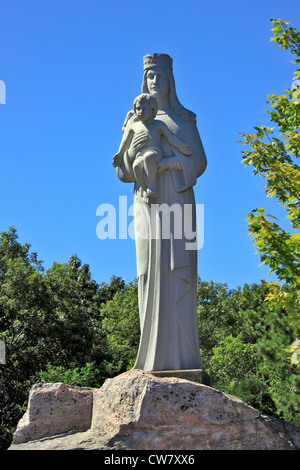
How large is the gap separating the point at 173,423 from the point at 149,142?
3533 mm

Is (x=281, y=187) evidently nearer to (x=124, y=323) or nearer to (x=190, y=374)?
(x=190, y=374)

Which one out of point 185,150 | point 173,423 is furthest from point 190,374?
point 185,150

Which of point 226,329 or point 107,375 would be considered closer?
point 107,375

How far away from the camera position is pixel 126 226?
25.1 feet

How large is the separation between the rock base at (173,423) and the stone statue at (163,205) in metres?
1.23

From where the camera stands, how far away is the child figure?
7.13 m

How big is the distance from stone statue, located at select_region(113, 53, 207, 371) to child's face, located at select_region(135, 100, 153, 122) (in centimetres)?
2

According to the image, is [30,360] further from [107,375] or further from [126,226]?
[126,226]

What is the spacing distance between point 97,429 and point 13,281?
13458 millimetres

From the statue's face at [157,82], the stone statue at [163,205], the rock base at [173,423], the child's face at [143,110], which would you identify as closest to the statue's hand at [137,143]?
the stone statue at [163,205]

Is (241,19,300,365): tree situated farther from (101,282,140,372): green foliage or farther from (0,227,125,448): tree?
(101,282,140,372): green foliage

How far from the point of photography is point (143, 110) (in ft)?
23.5
